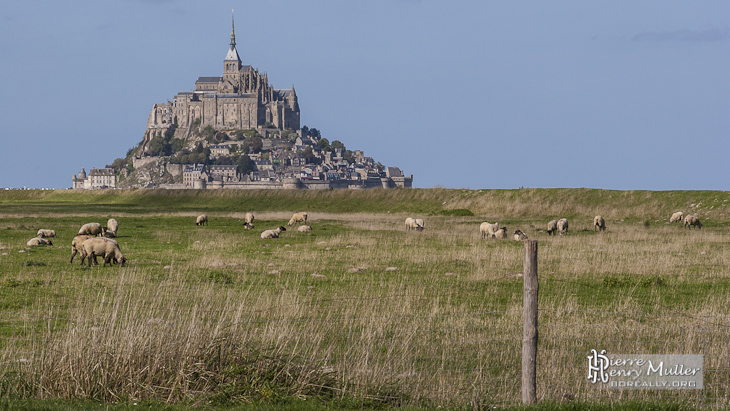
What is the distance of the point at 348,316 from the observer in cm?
1378

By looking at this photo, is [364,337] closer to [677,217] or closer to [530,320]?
[530,320]

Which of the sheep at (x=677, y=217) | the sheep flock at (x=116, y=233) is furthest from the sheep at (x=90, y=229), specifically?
the sheep at (x=677, y=217)

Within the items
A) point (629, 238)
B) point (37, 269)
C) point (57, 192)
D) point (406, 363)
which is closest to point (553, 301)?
point (406, 363)

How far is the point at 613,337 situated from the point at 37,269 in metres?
17.2

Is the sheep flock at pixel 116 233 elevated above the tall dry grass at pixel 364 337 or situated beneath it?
elevated above

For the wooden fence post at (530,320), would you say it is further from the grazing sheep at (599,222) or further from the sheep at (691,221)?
the sheep at (691,221)

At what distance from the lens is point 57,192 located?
126m

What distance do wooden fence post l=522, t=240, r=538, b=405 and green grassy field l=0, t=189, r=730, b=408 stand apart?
679 mm

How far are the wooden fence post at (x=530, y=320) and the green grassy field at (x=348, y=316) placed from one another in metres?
0.68

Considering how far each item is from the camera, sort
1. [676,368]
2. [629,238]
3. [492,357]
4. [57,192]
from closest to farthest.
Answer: [676,368] → [492,357] → [629,238] → [57,192]

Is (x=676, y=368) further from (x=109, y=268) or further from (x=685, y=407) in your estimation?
(x=109, y=268)

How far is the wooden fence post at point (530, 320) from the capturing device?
8969 millimetres

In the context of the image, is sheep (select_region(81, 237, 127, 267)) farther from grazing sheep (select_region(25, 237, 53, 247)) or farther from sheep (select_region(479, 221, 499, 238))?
sheep (select_region(479, 221, 499, 238))

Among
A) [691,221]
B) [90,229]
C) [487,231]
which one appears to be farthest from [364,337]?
[691,221]
